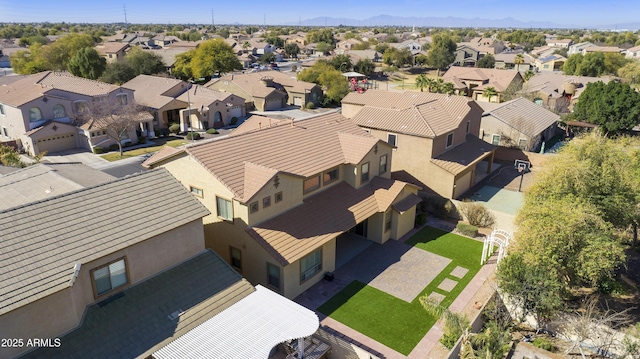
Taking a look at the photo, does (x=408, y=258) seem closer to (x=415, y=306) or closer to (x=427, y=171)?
(x=415, y=306)

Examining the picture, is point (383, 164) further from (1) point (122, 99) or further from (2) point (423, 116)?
(1) point (122, 99)

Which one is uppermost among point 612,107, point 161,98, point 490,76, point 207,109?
point 490,76

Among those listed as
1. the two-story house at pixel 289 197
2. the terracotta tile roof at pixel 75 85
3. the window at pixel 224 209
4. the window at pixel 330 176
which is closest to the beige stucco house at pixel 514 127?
the two-story house at pixel 289 197

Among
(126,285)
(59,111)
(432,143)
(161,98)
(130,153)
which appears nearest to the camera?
(126,285)

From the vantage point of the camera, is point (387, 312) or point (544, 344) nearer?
point (544, 344)

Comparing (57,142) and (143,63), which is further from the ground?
(143,63)

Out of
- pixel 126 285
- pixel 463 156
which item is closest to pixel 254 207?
pixel 126 285

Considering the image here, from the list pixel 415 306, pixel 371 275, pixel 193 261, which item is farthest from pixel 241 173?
pixel 415 306
